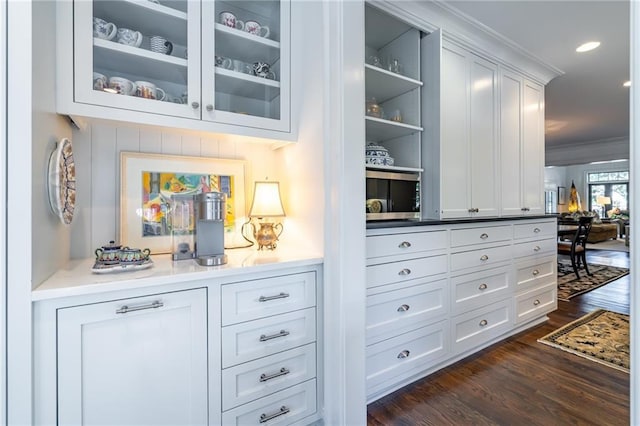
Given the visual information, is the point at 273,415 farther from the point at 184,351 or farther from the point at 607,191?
the point at 607,191

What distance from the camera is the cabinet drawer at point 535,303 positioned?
8.39 ft

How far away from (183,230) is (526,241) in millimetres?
2727

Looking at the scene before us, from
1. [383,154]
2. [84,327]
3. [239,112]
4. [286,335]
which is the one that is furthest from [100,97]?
[383,154]

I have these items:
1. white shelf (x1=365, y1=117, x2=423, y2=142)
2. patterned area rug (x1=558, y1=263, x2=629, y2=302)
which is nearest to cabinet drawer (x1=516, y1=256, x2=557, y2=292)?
patterned area rug (x1=558, y1=263, x2=629, y2=302)

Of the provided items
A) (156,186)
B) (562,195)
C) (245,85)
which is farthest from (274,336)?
(562,195)

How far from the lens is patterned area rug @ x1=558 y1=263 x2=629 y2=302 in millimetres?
3688

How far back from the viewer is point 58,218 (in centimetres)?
124

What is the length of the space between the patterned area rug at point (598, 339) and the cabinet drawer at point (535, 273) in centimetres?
42

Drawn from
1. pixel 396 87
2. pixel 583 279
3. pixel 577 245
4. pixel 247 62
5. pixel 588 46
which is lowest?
pixel 583 279

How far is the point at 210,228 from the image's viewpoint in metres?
1.41

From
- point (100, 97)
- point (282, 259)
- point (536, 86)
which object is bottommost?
point (282, 259)

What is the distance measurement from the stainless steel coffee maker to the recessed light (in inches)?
125

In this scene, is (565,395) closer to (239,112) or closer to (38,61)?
(239,112)

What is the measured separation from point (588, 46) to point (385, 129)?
2016mm
